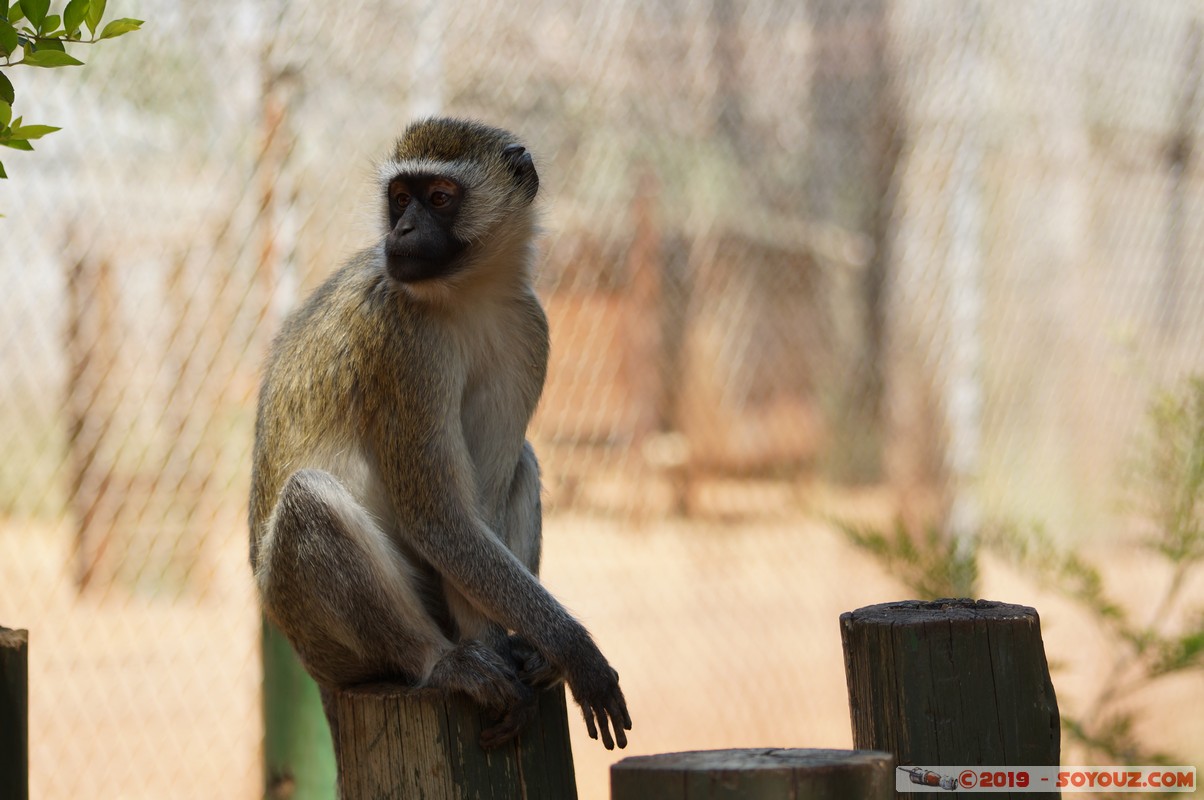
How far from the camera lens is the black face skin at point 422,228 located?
3.69 metres

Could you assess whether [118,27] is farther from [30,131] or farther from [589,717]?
[589,717]

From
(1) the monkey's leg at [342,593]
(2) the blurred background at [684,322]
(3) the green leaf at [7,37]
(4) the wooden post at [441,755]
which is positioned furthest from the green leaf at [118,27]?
(2) the blurred background at [684,322]

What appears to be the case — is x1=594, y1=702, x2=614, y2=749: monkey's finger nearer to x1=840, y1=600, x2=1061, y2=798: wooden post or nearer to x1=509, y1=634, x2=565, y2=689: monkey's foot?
x1=509, y1=634, x2=565, y2=689: monkey's foot

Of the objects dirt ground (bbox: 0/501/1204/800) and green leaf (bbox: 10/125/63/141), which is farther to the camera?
dirt ground (bbox: 0/501/1204/800)

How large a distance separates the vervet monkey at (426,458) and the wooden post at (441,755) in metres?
0.05

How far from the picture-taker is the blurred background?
5.17 meters

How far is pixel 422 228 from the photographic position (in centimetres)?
377

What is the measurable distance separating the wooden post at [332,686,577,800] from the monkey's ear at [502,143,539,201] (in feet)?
6.01

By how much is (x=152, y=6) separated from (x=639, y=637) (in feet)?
16.0

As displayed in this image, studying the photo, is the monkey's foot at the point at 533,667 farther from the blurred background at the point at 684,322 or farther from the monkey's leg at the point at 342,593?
the blurred background at the point at 684,322

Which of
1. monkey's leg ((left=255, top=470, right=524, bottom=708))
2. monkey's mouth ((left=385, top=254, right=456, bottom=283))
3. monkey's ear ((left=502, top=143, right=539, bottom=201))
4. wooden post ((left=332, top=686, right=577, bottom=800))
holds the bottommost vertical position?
wooden post ((left=332, top=686, right=577, bottom=800))

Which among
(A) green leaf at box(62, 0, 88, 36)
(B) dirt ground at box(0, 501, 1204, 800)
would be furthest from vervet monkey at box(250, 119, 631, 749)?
(B) dirt ground at box(0, 501, 1204, 800)

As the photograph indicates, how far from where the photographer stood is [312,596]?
3.43 meters

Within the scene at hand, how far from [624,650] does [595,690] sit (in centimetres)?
483
